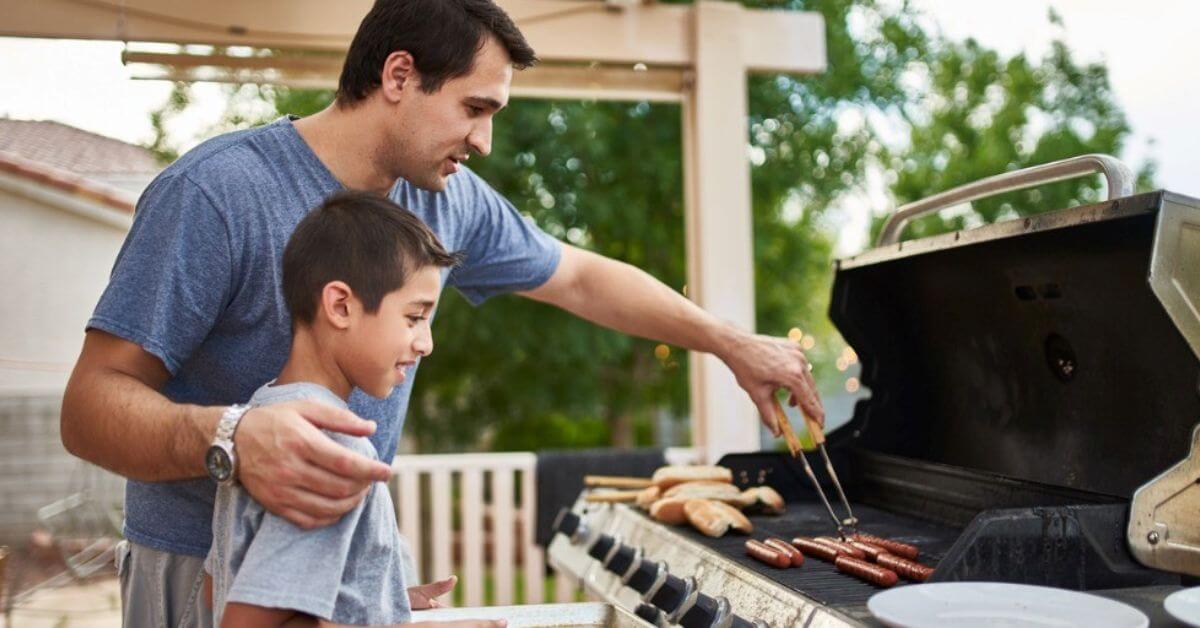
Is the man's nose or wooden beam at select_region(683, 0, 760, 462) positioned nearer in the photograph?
the man's nose

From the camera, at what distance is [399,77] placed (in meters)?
1.66

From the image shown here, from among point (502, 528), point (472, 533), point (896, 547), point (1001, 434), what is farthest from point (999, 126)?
point (896, 547)

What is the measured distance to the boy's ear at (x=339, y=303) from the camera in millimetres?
1277

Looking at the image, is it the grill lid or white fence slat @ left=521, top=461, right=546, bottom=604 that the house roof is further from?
the grill lid

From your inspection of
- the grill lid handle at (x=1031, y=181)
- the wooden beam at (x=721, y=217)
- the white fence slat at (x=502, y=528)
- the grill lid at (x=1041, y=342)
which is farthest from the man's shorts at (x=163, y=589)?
the white fence slat at (x=502, y=528)

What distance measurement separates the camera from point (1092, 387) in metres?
1.92

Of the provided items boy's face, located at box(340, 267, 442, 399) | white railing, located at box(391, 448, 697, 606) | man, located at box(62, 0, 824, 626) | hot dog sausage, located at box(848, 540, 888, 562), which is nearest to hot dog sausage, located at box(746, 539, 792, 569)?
hot dog sausage, located at box(848, 540, 888, 562)

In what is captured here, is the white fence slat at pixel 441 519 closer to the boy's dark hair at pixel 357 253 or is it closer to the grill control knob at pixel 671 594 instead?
the grill control knob at pixel 671 594

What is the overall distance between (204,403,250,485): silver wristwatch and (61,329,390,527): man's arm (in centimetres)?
1

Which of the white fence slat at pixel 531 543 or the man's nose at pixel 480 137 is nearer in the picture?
the man's nose at pixel 480 137

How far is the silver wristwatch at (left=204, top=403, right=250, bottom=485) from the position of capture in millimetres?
1198

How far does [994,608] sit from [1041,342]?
0.88 m

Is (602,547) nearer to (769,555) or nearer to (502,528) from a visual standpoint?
(769,555)

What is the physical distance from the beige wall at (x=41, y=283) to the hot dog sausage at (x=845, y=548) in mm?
3078
